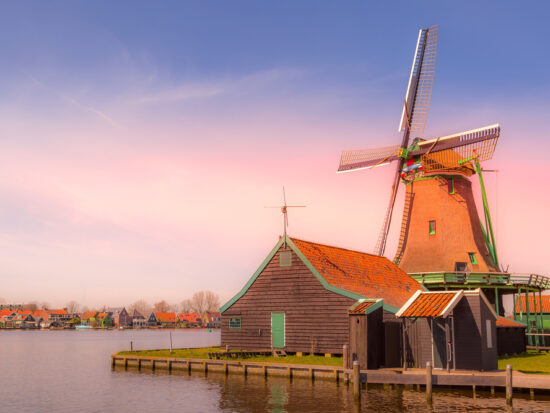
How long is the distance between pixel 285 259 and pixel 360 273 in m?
5.83

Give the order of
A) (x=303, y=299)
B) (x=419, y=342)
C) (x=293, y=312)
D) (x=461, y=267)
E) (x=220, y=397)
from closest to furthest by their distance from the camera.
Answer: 1. (x=220, y=397)
2. (x=419, y=342)
3. (x=303, y=299)
4. (x=293, y=312)
5. (x=461, y=267)

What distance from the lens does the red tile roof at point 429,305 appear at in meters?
29.6

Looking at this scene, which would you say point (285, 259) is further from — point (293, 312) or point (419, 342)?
point (419, 342)

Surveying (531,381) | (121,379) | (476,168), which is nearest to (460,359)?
(531,381)

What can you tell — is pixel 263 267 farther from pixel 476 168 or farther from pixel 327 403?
pixel 476 168

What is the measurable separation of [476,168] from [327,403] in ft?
101

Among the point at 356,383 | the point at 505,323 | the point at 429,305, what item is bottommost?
the point at 356,383

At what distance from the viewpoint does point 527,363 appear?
34.4 meters

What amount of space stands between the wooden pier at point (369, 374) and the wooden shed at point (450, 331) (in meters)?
1.25

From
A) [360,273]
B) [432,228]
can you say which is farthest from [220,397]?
[432,228]

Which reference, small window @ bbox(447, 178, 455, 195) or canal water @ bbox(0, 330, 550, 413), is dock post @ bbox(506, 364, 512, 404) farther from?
small window @ bbox(447, 178, 455, 195)

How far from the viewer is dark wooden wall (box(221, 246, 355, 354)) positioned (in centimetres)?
3544

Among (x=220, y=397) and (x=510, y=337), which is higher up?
(x=510, y=337)

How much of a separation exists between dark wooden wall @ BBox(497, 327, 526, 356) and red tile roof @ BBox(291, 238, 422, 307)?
22.1ft
